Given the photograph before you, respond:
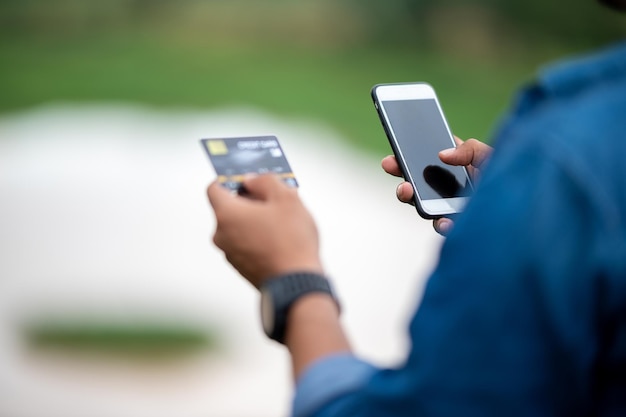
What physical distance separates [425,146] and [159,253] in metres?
1.74

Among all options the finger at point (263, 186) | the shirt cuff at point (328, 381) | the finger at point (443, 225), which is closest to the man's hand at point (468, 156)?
the finger at point (443, 225)

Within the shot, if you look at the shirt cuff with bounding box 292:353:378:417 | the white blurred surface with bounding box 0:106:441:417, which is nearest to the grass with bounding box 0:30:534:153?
the white blurred surface with bounding box 0:106:441:417

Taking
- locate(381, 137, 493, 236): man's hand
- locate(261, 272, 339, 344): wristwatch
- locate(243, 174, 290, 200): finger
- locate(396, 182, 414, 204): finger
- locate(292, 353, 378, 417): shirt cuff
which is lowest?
locate(396, 182, 414, 204): finger

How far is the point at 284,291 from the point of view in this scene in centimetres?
68

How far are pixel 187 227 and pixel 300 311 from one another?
2.30 m

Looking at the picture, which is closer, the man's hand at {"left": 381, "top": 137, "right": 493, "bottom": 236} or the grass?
the man's hand at {"left": 381, "top": 137, "right": 493, "bottom": 236}

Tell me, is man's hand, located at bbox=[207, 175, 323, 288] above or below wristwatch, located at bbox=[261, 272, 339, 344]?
above

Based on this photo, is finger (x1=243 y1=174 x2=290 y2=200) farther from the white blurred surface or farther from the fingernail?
the white blurred surface

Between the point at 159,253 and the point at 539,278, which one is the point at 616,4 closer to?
the point at 539,278

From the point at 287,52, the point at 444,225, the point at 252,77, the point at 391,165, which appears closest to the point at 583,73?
the point at 444,225

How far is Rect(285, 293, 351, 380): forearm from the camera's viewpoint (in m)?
0.66

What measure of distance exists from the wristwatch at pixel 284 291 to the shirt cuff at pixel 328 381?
50 millimetres

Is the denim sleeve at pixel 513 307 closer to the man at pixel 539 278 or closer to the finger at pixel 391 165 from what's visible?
the man at pixel 539 278

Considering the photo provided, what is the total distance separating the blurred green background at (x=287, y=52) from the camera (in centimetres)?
395
